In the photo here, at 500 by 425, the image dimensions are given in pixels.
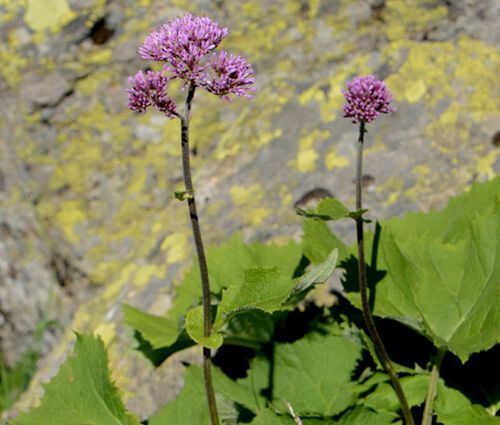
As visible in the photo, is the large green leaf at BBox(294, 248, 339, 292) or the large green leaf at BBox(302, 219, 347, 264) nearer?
the large green leaf at BBox(294, 248, 339, 292)

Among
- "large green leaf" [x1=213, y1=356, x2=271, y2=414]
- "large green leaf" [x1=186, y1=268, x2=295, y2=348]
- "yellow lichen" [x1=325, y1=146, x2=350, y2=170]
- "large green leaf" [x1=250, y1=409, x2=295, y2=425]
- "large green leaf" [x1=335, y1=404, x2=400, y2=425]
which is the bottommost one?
"large green leaf" [x1=213, y1=356, x2=271, y2=414]

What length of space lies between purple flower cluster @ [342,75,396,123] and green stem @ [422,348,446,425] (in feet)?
3.08

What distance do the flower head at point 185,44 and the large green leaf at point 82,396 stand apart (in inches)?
43.0

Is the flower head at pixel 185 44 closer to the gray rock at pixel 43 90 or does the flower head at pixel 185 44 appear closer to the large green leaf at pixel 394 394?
the large green leaf at pixel 394 394

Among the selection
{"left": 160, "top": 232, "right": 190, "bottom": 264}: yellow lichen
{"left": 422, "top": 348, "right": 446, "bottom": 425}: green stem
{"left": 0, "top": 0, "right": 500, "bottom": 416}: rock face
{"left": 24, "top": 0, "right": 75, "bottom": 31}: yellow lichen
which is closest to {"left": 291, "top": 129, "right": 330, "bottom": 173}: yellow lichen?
{"left": 0, "top": 0, "right": 500, "bottom": 416}: rock face

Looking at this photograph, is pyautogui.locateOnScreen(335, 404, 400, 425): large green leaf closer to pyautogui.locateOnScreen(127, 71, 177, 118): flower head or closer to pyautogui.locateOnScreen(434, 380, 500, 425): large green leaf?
pyautogui.locateOnScreen(434, 380, 500, 425): large green leaf

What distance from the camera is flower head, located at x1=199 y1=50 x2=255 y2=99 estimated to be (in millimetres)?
1740

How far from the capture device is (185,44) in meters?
1.72

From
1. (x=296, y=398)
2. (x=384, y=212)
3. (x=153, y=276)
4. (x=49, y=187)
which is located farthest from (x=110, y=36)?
(x=296, y=398)

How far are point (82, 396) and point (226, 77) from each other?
125cm

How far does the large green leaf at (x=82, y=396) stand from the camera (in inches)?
89.5

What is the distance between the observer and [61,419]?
2281mm

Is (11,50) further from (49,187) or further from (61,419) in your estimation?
(61,419)

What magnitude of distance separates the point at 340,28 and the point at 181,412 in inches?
124
